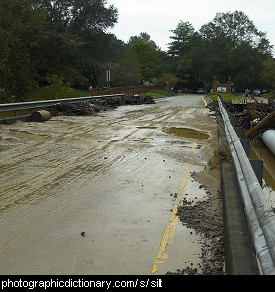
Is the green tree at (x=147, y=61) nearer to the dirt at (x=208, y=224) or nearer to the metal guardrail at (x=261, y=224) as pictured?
the dirt at (x=208, y=224)

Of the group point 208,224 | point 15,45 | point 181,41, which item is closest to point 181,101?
point 15,45

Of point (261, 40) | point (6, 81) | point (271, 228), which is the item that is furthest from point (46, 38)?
point (261, 40)

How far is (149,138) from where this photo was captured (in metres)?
→ 11.7

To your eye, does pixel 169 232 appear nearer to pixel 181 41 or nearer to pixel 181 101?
pixel 181 101

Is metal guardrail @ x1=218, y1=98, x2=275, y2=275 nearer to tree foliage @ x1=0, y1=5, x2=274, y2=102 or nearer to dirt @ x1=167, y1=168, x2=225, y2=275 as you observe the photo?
dirt @ x1=167, y1=168, x2=225, y2=275

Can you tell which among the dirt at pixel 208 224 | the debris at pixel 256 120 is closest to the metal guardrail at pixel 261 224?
the dirt at pixel 208 224

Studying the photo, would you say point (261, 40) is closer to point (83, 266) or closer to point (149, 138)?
point (149, 138)

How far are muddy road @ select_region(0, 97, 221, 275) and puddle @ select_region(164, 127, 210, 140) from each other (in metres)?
1.16

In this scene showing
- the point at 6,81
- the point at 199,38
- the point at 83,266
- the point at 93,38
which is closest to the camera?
the point at 83,266

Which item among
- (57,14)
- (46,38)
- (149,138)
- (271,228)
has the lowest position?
(149,138)

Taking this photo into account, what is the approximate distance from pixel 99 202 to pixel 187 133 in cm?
796

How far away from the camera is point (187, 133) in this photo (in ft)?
42.8

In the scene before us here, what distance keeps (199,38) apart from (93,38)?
65.2 metres

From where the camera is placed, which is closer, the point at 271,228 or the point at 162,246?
→ the point at 271,228
